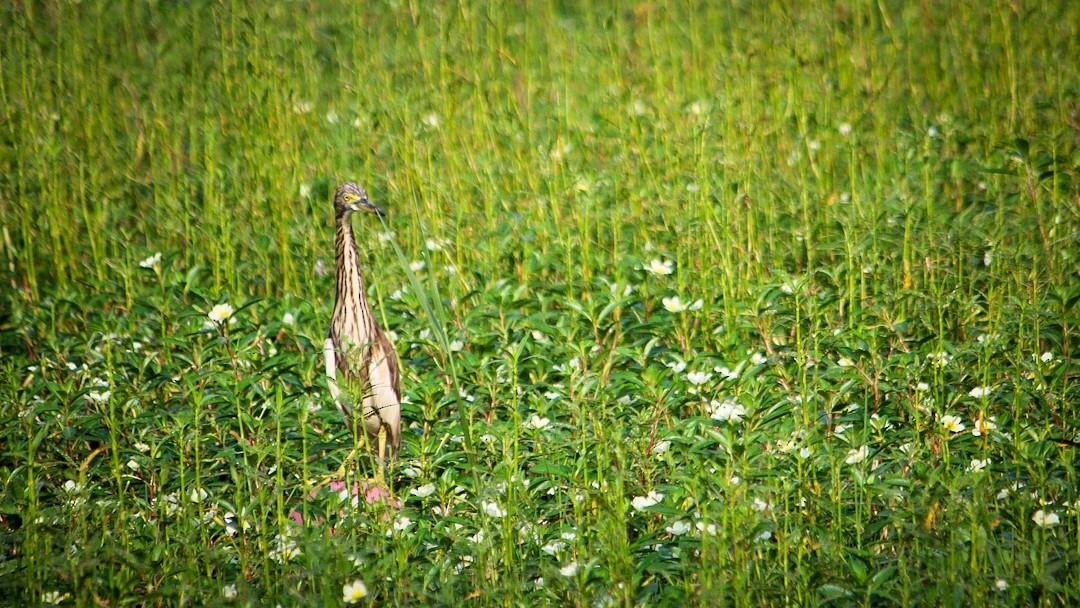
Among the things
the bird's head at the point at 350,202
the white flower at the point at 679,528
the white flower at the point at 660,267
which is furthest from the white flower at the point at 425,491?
the white flower at the point at 660,267

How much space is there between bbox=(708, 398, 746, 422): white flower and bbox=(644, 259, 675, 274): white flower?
913mm

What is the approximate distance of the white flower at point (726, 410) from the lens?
3354 millimetres

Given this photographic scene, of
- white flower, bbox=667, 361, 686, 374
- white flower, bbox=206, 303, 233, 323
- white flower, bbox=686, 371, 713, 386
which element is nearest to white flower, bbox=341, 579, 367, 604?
white flower, bbox=686, 371, 713, 386

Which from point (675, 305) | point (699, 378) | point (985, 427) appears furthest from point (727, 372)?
point (985, 427)

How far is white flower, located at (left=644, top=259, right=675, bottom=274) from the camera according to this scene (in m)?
4.41

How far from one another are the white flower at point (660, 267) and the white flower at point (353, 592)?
6.89ft

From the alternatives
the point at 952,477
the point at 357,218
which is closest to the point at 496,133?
the point at 357,218

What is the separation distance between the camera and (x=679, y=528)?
2934mm

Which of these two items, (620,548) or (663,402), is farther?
(663,402)

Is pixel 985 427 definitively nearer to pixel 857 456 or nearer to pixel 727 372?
pixel 857 456

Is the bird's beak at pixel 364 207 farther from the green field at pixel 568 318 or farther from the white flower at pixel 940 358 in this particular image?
the white flower at pixel 940 358

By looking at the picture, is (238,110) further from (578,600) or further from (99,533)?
(578,600)

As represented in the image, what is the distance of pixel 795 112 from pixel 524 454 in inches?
119

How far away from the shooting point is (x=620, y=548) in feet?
8.64
